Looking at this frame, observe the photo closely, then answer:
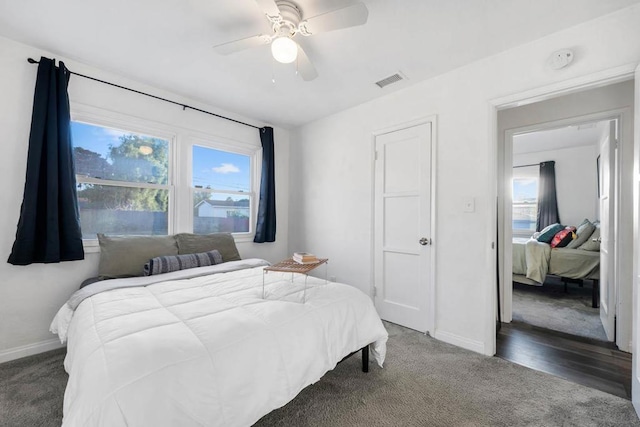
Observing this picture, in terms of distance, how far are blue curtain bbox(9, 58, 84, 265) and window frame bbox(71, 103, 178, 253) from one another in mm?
191

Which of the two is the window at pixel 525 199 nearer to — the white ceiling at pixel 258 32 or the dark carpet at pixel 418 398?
the white ceiling at pixel 258 32

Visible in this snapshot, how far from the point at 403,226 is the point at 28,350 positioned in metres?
3.55

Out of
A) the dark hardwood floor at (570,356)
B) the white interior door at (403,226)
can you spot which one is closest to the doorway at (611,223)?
the dark hardwood floor at (570,356)

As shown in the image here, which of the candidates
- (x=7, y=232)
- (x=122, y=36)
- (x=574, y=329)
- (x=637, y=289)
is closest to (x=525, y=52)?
(x=637, y=289)

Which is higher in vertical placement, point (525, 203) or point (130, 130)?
point (130, 130)

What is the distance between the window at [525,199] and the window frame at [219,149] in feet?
20.4

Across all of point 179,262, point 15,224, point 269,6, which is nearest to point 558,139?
point 269,6

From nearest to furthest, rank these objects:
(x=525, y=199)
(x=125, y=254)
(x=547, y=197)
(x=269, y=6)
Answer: (x=269, y=6) → (x=125, y=254) → (x=547, y=197) → (x=525, y=199)

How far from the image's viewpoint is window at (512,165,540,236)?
6.54 m

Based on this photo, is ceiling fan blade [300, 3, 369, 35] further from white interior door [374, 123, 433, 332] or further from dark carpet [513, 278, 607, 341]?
dark carpet [513, 278, 607, 341]

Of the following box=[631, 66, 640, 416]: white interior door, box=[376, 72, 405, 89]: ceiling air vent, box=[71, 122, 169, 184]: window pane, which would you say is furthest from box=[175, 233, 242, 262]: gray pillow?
box=[631, 66, 640, 416]: white interior door

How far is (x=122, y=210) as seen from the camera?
9.32ft

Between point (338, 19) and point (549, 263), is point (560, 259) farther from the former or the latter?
point (338, 19)

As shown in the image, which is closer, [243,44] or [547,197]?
[243,44]
